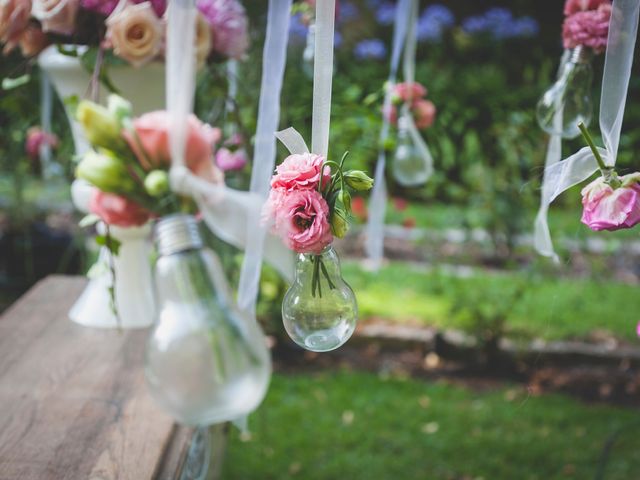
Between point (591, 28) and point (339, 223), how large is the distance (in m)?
0.70

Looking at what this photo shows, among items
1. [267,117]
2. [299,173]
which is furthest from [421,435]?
[299,173]

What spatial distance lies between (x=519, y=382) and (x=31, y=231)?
7.46 ft

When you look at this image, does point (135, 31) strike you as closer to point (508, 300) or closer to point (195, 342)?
point (195, 342)

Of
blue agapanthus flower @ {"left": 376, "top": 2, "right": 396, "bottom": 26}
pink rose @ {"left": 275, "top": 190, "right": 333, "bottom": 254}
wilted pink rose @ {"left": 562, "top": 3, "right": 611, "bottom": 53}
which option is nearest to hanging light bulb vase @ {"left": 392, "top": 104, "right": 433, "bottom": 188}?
wilted pink rose @ {"left": 562, "top": 3, "right": 611, "bottom": 53}

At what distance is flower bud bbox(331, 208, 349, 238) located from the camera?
0.91m

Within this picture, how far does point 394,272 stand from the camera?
154 inches

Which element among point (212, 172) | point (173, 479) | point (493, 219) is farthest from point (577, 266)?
point (212, 172)

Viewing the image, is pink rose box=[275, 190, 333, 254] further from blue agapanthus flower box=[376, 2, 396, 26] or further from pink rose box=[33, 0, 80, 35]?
blue agapanthus flower box=[376, 2, 396, 26]

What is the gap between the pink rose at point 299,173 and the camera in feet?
2.95

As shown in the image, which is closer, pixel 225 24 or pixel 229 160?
pixel 225 24

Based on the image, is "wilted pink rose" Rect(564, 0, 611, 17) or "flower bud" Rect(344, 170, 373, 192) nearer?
"flower bud" Rect(344, 170, 373, 192)

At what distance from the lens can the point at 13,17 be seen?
1370 millimetres

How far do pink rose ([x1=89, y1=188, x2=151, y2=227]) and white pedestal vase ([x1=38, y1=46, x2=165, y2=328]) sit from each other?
0.83 meters

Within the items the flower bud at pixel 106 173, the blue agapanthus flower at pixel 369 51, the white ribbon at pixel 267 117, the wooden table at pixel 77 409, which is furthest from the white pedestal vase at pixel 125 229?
the blue agapanthus flower at pixel 369 51
